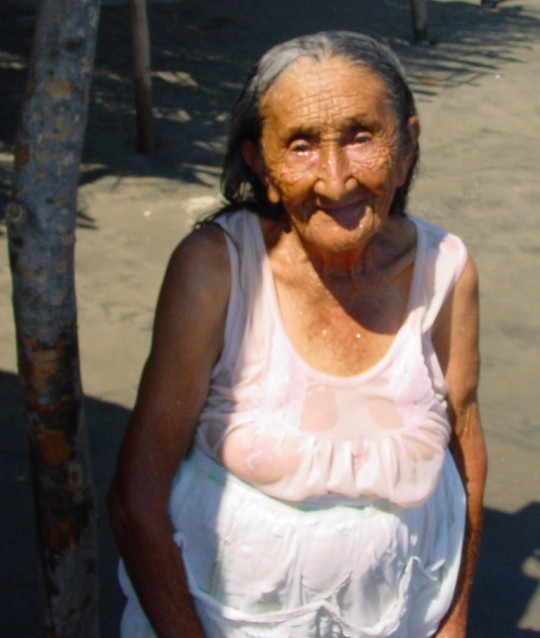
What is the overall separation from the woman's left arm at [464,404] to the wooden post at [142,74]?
5969 millimetres

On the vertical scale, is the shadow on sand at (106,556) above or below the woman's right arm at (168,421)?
below

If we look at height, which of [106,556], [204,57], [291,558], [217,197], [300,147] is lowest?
[106,556]

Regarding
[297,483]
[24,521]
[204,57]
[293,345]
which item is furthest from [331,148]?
[204,57]

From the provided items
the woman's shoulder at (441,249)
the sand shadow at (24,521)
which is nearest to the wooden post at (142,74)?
the sand shadow at (24,521)

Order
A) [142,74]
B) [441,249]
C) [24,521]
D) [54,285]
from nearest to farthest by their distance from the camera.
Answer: [54,285] < [441,249] < [24,521] < [142,74]

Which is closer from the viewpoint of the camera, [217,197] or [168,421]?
[168,421]

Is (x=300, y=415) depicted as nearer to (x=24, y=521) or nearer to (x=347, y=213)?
(x=347, y=213)

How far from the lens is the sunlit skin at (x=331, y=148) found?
6.60 feet

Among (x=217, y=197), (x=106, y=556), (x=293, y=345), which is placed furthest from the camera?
(x=217, y=197)

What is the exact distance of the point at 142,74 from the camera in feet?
26.1

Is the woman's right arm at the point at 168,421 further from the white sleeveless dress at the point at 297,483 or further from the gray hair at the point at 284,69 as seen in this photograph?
the gray hair at the point at 284,69

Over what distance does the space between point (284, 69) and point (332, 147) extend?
17 centimetres

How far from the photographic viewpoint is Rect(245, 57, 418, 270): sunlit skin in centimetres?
201

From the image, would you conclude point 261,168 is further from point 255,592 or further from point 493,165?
point 493,165
